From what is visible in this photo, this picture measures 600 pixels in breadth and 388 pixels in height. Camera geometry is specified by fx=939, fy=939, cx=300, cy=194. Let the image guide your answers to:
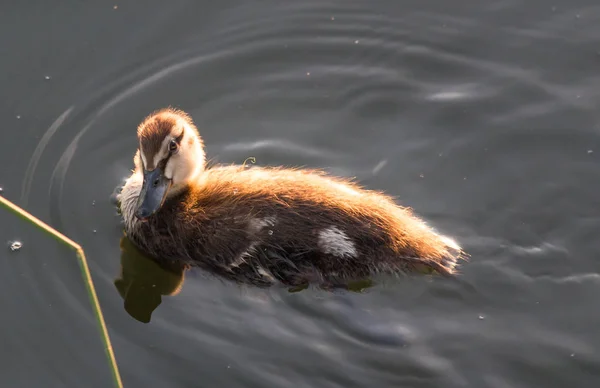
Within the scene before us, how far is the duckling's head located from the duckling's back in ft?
0.53

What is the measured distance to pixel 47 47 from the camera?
6.32 meters

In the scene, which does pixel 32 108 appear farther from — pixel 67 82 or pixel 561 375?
pixel 561 375

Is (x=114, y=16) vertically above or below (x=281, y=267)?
above

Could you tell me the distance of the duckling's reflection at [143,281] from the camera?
509cm

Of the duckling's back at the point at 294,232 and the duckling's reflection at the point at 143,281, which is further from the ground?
the duckling's back at the point at 294,232

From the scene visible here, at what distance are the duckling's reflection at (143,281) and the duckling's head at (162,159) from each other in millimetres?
415

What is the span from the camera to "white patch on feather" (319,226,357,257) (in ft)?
15.4

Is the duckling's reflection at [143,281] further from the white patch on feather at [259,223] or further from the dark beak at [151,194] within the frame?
the white patch on feather at [259,223]

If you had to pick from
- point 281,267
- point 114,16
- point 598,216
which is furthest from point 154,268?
point 598,216

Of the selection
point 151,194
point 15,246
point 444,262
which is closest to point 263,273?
point 151,194

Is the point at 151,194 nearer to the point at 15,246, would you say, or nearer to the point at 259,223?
the point at 259,223

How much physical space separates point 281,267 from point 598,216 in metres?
1.82

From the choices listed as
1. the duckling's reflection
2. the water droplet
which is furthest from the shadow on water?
the water droplet

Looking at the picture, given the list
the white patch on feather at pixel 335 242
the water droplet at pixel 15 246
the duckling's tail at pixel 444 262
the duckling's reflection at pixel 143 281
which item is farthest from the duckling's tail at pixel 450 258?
the water droplet at pixel 15 246
